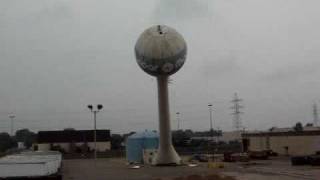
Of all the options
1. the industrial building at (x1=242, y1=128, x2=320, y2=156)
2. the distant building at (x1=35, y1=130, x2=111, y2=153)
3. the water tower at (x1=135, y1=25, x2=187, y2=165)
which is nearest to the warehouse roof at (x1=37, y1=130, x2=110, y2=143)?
the distant building at (x1=35, y1=130, x2=111, y2=153)

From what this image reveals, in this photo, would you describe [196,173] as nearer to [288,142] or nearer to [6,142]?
[288,142]

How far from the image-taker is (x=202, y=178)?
36.9 meters

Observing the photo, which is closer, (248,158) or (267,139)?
(248,158)

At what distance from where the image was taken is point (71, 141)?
133 meters

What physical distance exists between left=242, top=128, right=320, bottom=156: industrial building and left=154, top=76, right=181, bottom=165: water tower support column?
29.5 m

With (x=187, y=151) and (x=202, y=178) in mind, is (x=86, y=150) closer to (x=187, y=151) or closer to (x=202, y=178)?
(x=187, y=151)

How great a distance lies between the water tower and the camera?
185 ft

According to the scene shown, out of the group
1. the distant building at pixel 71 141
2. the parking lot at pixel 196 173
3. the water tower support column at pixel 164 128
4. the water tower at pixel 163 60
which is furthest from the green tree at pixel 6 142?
the parking lot at pixel 196 173

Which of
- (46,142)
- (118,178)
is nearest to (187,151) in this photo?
(46,142)

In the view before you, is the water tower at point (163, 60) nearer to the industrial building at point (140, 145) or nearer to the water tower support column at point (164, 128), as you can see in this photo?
the water tower support column at point (164, 128)

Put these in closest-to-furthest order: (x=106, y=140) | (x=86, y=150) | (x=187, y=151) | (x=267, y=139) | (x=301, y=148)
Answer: (x=301, y=148), (x=267, y=139), (x=187, y=151), (x=86, y=150), (x=106, y=140)

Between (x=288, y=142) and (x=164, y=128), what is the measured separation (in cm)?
3517

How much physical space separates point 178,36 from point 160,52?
12.1ft

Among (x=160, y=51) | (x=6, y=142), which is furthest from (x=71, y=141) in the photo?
(x=160, y=51)
